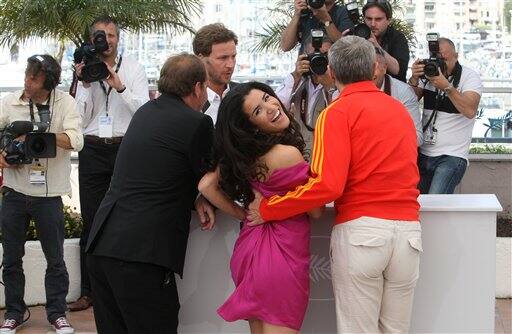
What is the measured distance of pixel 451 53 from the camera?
638 centimetres

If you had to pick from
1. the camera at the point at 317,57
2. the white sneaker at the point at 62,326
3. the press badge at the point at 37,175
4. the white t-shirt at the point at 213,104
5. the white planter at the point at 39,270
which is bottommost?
the white sneaker at the point at 62,326

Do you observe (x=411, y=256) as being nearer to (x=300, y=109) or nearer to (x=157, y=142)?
(x=157, y=142)

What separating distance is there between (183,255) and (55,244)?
2.09 metres

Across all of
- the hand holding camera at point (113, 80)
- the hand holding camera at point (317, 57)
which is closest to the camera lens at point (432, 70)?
the hand holding camera at point (317, 57)

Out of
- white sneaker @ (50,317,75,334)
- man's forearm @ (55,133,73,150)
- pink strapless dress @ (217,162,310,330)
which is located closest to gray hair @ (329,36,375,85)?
pink strapless dress @ (217,162,310,330)

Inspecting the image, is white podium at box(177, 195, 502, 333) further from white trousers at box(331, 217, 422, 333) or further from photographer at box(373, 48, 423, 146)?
photographer at box(373, 48, 423, 146)

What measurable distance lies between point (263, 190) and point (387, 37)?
2.97 metres

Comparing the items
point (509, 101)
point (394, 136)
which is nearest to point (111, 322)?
point (394, 136)

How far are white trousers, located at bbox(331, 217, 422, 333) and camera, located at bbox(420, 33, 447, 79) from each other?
7.69 ft

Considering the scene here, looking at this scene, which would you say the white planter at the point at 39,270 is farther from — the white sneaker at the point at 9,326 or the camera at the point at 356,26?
the camera at the point at 356,26

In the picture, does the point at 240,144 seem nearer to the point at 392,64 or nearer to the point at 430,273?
the point at 430,273

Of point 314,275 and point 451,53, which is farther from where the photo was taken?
point 451,53

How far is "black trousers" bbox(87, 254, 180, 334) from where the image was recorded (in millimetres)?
3971

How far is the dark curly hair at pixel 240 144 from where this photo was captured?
3.85 metres
